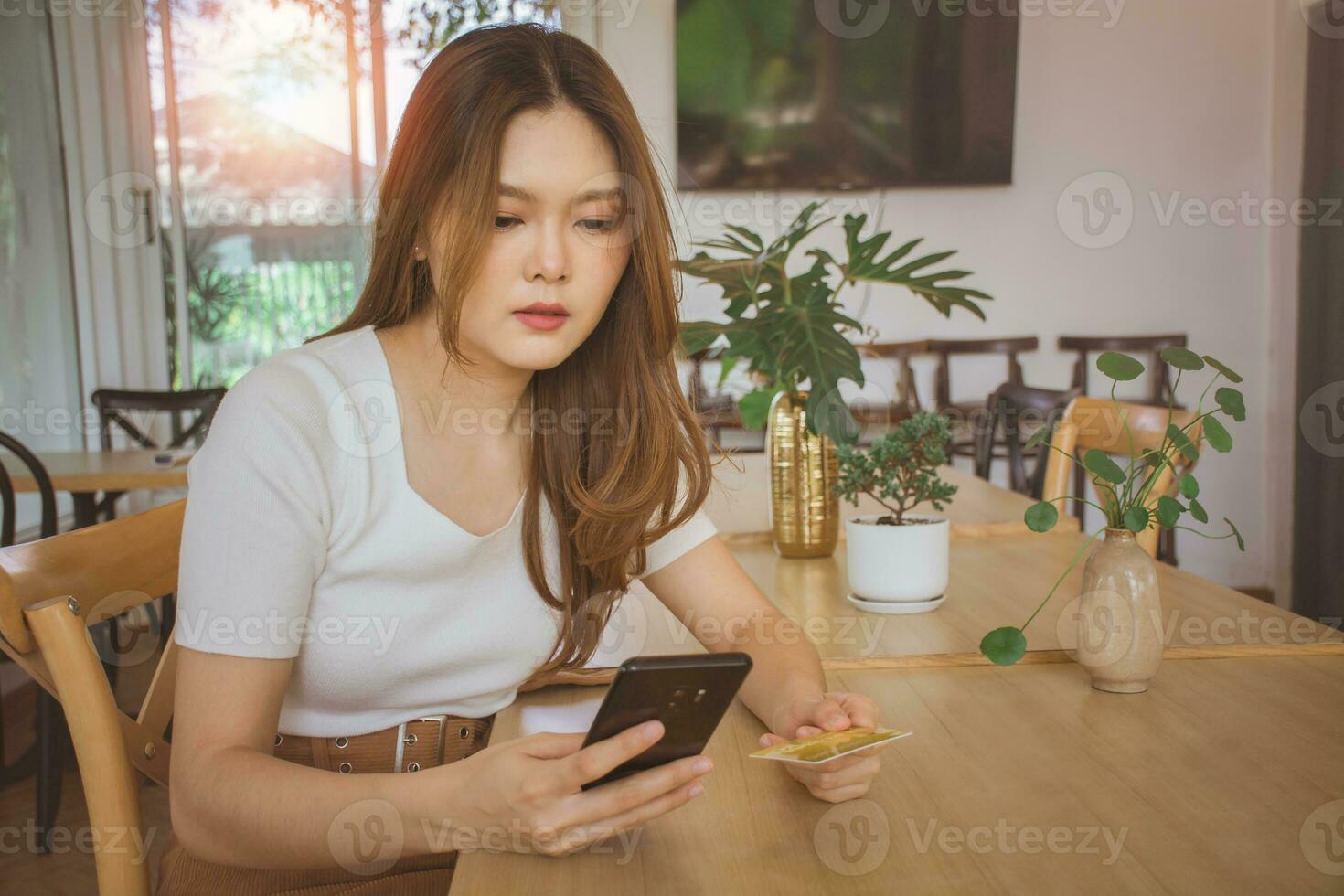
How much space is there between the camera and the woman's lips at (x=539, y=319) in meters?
1.05

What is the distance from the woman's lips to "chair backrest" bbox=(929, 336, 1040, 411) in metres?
3.97

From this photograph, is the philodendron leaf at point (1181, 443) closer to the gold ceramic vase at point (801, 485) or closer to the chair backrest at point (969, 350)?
the gold ceramic vase at point (801, 485)

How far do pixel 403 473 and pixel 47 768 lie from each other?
5.98 ft

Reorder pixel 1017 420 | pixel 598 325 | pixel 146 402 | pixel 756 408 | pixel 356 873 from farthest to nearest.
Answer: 1. pixel 1017 420
2. pixel 146 402
3. pixel 756 408
4. pixel 598 325
5. pixel 356 873

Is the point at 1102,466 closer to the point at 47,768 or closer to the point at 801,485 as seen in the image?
the point at 801,485

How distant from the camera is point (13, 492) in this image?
2.54 meters

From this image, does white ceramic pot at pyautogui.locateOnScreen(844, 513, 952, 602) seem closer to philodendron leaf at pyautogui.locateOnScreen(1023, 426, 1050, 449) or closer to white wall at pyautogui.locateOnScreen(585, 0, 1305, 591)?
philodendron leaf at pyautogui.locateOnScreen(1023, 426, 1050, 449)

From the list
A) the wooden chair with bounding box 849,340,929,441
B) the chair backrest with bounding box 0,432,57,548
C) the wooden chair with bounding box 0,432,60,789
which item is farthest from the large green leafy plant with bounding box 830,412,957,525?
the wooden chair with bounding box 849,340,929,441

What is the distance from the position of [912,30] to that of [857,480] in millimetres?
3902

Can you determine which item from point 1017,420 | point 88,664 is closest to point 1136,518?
point 88,664

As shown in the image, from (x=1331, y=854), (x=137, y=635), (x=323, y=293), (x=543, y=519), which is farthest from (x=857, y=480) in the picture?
(x=323, y=293)

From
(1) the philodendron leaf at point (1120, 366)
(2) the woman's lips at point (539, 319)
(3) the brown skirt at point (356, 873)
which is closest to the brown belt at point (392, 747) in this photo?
(3) the brown skirt at point (356, 873)

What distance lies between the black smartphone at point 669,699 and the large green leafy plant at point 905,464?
0.75 meters

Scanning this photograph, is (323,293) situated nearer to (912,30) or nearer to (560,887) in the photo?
(912,30)
